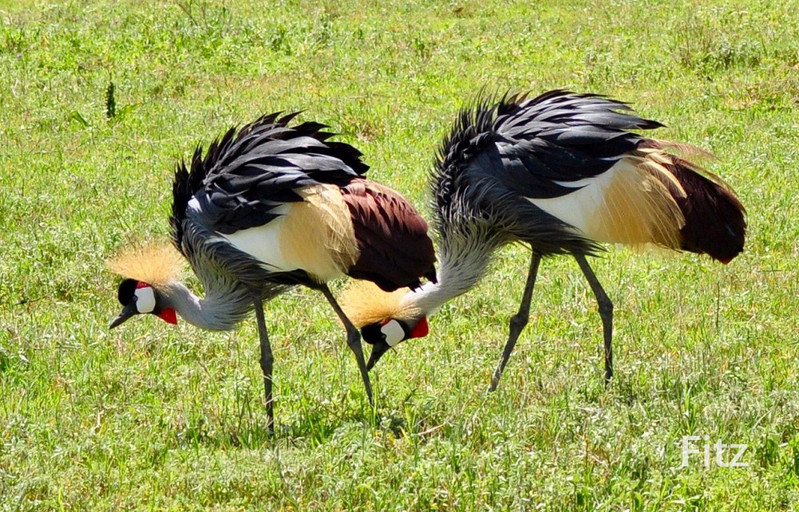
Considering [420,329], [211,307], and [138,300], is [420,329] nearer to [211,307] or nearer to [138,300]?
[211,307]

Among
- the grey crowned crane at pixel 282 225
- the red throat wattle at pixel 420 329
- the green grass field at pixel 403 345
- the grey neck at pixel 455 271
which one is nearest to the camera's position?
the green grass field at pixel 403 345

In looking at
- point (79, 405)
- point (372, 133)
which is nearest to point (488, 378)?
point (79, 405)

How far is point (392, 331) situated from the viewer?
5668 mm

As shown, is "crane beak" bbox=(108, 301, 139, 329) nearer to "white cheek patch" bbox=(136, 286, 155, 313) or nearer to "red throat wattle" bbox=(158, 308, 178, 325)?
"white cheek patch" bbox=(136, 286, 155, 313)

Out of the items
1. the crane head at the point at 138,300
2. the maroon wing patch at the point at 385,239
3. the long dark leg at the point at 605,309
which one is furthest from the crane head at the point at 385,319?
the crane head at the point at 138,300

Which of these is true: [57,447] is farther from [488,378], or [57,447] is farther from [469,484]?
[488,378]

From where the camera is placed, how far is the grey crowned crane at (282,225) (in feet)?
16.6

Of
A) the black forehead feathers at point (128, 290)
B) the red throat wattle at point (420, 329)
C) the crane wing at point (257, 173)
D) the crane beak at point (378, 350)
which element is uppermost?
the crane wing at point (257, 173)

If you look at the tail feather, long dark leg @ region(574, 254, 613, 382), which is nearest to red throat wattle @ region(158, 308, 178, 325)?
long dark leg @ region(574, 254, 613, 382)

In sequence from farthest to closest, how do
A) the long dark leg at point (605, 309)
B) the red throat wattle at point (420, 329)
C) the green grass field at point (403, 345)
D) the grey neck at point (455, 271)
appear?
the red throat wattle at point (420, 329) → the grey neck at point (455, 271) → the long dark leg at point (605, 309) → the green grass field at point (403, 345)

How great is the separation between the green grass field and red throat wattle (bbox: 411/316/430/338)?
0.51 ft

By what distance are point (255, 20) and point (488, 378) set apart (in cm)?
795

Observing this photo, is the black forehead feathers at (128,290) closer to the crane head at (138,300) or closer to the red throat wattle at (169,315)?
the crane head at (138,300)

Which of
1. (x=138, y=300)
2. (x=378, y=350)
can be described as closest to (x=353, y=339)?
(x=378, y=350)
